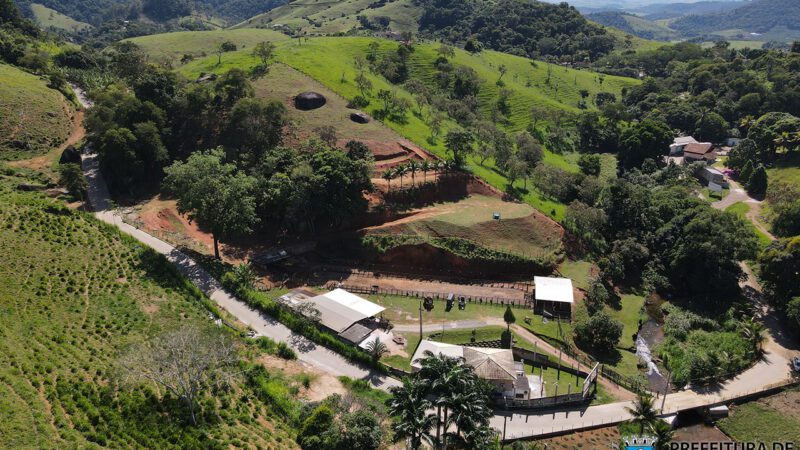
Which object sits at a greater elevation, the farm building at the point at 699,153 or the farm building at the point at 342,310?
the farm building at the point at 342,310

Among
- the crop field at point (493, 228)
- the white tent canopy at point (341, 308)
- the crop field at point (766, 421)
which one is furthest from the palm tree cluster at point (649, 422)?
the crop field at point (493, 228)

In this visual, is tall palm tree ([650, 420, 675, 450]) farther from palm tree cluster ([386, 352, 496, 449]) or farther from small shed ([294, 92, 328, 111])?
small shed ([294, 92, 328, 111])

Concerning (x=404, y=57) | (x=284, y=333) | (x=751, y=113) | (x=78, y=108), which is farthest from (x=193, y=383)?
(x=751, y=113)

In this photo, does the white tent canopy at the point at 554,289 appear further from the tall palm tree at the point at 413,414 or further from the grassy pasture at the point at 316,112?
the grassy pasture at the point at 316,112

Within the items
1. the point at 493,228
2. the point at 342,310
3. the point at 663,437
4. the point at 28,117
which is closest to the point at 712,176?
the point at 493,228

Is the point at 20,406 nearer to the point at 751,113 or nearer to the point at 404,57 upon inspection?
the point at 404,57

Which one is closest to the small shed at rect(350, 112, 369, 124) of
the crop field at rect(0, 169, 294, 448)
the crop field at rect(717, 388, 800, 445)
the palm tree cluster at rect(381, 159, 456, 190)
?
the palm tree cluster at rect(381, 159, 456, 190)
